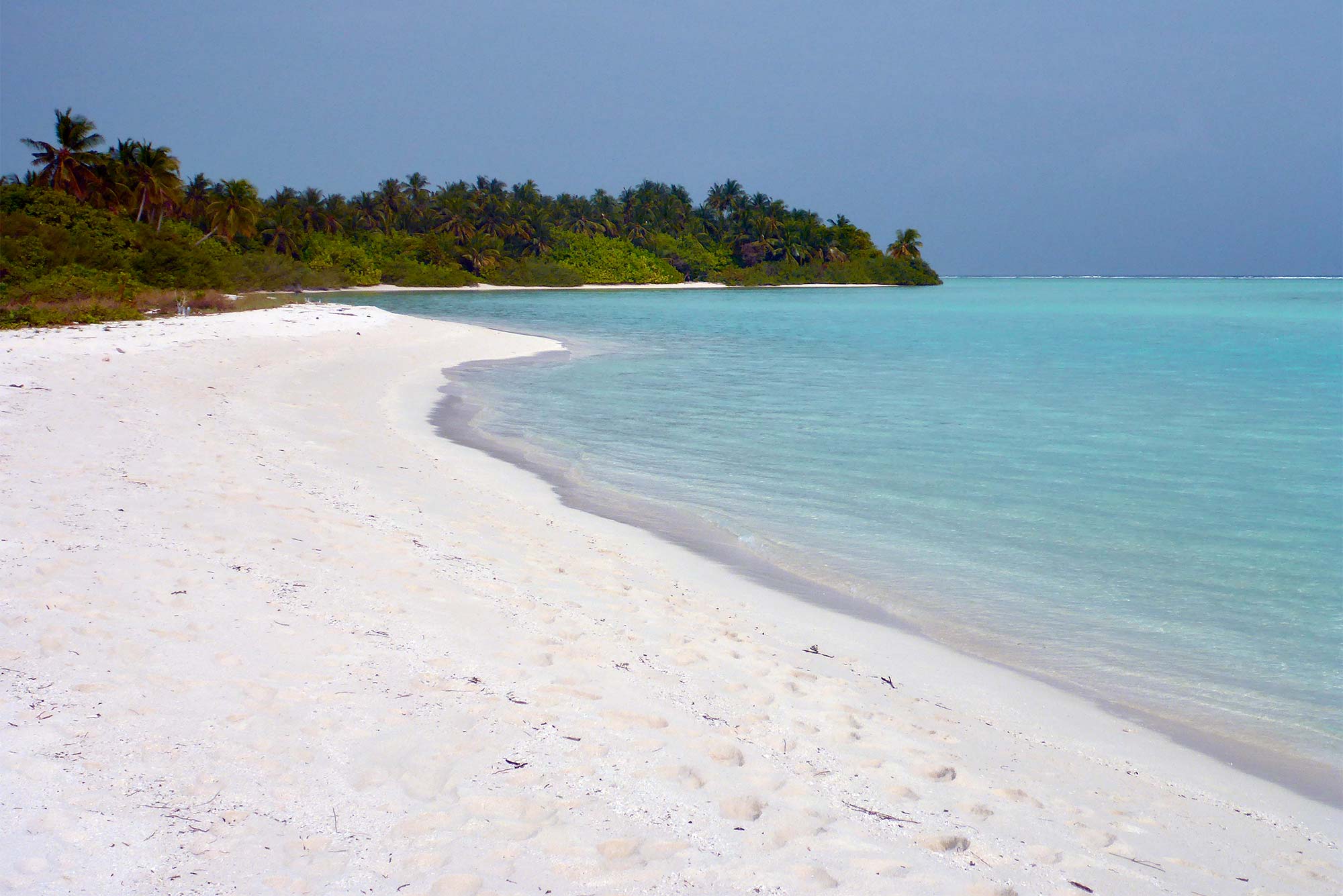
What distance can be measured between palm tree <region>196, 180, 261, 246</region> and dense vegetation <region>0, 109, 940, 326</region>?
0.40 ft

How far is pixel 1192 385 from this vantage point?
23.1m

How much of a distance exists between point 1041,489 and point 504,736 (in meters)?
8.84

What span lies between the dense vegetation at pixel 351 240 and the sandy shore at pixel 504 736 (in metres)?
18.3

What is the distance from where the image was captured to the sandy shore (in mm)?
2990

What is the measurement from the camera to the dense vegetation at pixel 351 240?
94.8ft

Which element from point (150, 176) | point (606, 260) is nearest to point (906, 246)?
point (606, 260)

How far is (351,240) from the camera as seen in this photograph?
9281cm

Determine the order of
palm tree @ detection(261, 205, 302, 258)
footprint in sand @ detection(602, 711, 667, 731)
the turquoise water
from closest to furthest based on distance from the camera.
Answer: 1. footprint in sand @ detection(602, 711, 667, 731)
2. the turquoise water
3. palm tree @ detection(261, 205, 302, 258)

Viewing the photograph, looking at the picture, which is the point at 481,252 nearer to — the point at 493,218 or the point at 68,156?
the point at 493,218

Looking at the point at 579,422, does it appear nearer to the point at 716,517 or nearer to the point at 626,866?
the point at 716,517

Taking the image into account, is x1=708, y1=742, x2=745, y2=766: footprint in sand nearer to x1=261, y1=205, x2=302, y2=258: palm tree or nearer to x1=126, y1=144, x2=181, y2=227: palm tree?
x1=126, y1=144, x2=181, y2=227: palm tree

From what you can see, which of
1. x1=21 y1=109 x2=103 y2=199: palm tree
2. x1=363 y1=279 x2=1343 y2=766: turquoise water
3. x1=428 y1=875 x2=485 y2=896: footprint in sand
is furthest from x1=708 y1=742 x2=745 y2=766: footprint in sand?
x1=21 y1=109 x2=103 y2=199: palm tree

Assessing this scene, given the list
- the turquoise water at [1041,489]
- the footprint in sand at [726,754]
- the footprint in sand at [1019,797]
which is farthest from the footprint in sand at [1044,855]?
the turquoise water at [1041,489]

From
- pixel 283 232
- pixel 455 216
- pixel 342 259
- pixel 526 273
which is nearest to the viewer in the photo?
pixel 283 232
